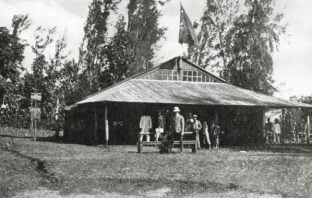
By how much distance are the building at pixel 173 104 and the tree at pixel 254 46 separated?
498 inches

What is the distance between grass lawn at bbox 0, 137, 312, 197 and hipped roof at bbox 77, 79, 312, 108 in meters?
8.61

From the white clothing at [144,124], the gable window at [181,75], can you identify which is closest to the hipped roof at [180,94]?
the gable window at [181,75]

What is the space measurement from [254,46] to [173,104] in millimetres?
20370

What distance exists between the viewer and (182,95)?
27516mm

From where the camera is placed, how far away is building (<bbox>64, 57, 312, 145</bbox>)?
26516mm

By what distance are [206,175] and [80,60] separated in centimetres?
3407

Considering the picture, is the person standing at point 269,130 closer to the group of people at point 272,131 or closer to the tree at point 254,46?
the group of people at point 272,131

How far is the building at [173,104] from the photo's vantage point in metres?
26.5

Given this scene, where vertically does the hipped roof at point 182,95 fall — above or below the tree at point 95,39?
below

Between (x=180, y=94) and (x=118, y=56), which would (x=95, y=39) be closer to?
(x=118, y=56)

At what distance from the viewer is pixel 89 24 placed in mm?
44844

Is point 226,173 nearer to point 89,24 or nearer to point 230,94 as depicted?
point 230,94

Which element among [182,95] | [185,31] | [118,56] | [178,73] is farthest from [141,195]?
[118,56]

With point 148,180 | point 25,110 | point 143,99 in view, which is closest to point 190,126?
point 143,99
